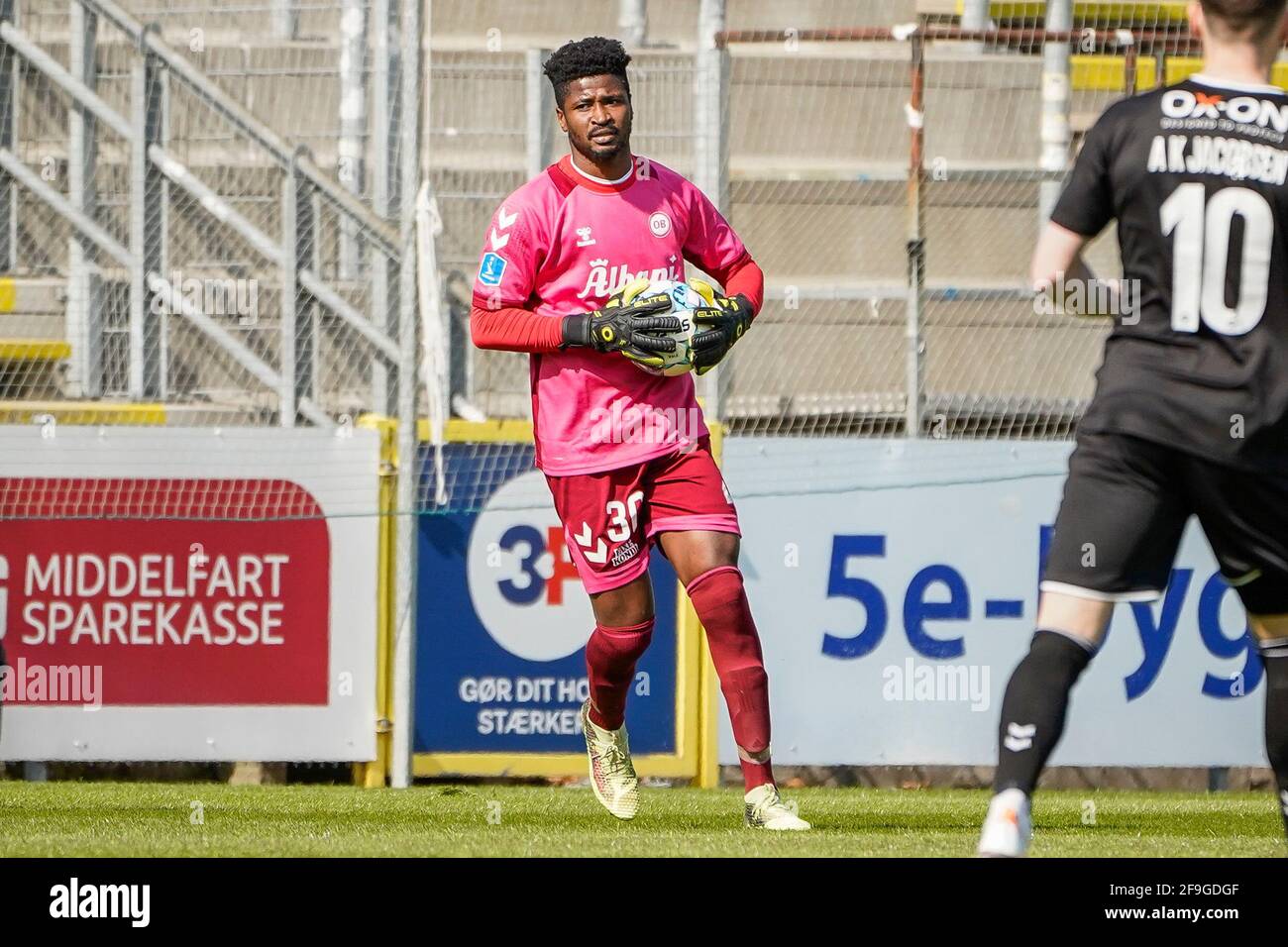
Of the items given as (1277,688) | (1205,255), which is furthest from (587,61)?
(1277,688)

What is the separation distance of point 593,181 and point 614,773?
6.24 ft

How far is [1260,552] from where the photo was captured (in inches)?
165

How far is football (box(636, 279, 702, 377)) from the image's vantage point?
19.1 feet

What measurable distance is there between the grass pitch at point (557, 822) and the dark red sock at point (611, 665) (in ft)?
1.14

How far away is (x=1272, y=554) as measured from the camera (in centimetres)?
418

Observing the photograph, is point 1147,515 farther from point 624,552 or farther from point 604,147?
point 604,147

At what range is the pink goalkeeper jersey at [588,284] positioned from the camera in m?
6.11

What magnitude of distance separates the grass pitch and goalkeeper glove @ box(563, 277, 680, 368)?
139cm

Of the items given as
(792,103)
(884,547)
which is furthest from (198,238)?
A: (884,547)

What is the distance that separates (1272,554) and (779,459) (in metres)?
4.50

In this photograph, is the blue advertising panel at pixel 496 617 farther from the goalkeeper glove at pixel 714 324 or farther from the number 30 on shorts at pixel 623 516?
the goalkeeper glove at pixel 714 324

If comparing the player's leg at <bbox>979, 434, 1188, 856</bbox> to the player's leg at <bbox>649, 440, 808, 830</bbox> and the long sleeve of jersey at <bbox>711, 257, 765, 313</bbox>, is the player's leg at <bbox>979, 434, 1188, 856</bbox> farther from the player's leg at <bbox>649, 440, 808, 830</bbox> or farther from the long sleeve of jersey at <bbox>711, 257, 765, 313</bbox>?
the long sleeve of jersey at <bbox>711, 257, 765, 313</bbox>

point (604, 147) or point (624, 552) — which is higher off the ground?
point (604, 147)
